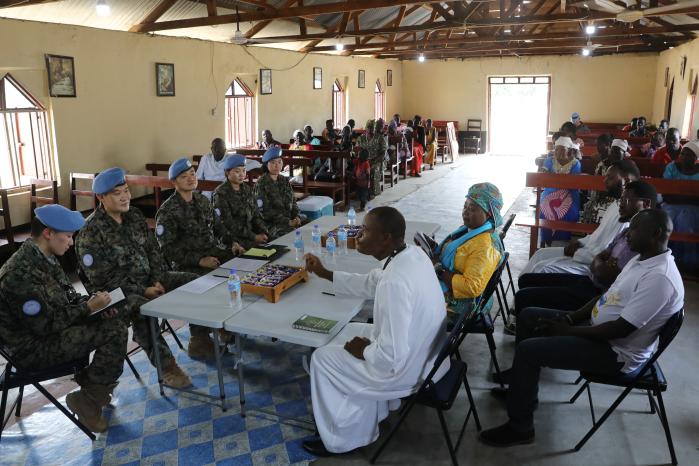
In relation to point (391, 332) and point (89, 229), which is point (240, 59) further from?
point (391, 332)

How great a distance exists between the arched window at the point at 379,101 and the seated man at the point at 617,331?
15358 millimetres

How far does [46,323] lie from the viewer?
2.75m

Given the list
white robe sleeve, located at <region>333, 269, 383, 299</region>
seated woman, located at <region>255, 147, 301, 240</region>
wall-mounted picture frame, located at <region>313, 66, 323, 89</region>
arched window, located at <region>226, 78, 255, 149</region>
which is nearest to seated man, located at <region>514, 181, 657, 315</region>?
white robe sleeve, located at <region>333, 269, 383, 299</region>

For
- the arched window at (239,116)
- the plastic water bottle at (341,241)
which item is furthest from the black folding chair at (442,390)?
the arched window at (239,116)

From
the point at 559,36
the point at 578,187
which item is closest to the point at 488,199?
the point at 578,187

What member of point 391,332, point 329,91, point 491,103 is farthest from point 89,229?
point 491,103

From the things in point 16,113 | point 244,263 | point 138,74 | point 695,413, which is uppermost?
point 138,74

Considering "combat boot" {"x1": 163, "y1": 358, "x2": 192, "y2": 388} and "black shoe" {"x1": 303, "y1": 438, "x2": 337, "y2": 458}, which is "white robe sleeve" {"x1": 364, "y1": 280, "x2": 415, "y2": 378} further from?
"combat boot" {"x1": 163, "y1": 358, "x2": 192, "y2": 388}

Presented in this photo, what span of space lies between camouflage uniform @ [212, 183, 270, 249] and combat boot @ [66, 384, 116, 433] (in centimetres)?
182

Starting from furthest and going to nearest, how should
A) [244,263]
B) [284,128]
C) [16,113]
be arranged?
[284,128]
[16,113]
[244,263]

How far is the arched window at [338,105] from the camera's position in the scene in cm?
1491

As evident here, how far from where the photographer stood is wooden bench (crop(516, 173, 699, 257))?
17.3 ft

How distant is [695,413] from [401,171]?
979cm

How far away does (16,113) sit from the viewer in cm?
668
